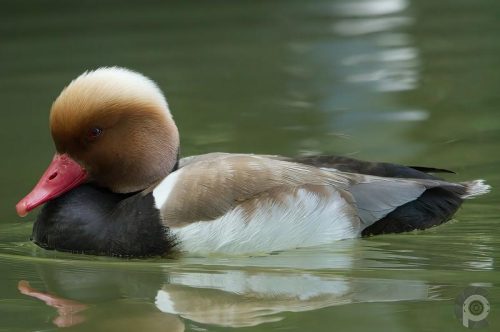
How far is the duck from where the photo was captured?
667 cm

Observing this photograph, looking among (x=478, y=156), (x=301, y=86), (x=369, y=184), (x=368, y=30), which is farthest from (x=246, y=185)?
(x=368, y=30)

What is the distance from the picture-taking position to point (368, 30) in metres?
14.6

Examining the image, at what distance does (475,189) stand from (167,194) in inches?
76.7

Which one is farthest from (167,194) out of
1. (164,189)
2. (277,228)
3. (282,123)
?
(282,123)

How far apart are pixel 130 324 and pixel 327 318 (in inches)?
34.3

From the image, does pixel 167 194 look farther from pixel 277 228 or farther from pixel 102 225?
pixel 277 228

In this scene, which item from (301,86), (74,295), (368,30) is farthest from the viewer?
(368,30)

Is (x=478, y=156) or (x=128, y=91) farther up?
(x=128, y=91)

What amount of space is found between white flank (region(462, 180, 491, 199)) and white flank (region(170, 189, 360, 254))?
801mm

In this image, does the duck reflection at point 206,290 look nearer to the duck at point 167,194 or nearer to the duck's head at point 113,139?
the duck at point 167,194

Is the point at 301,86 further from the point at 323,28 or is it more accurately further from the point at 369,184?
the point at 369,184

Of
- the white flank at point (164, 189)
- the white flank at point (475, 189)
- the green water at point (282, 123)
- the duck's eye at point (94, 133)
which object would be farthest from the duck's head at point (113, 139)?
the white flank at point (475, 189)

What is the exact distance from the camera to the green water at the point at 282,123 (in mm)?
5652

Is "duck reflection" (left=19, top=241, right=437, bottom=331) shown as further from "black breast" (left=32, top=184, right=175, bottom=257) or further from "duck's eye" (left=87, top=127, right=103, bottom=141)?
"duck's eye" (left=87, top=127, right=103, bottom=141)
